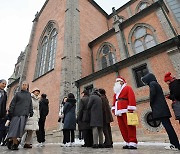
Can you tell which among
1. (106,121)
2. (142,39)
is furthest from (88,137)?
(142,39)

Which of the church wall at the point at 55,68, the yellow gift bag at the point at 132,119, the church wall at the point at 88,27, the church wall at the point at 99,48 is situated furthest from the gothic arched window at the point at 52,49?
the yellow gift bag at the point at 132,119

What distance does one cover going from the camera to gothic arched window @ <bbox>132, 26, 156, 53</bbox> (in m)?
13.1

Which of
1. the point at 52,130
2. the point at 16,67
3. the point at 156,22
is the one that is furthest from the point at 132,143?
the point at 16,67

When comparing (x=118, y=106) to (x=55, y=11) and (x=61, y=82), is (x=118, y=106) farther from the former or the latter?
(x=55, y=11)

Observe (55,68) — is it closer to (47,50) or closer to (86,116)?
(47,50)

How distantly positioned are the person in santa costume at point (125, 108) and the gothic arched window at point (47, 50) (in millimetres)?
12469

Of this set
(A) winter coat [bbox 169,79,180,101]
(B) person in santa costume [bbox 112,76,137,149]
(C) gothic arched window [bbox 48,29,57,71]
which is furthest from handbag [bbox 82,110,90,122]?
(C) gothic arched window [bbox 48,29,57,71]

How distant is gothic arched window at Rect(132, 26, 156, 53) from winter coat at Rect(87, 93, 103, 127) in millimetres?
9609

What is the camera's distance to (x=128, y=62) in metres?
11.0

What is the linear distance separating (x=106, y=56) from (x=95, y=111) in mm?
11570

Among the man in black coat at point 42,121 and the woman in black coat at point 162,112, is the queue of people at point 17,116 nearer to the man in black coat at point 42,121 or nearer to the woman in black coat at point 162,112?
the man in black coat at point 42,121

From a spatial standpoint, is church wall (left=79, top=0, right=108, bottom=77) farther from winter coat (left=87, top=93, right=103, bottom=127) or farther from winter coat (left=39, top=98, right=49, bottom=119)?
winter coat (left=87, top=93, right=103, bottom=127)

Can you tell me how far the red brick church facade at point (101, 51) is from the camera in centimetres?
965

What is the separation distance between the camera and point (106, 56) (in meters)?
15.9
